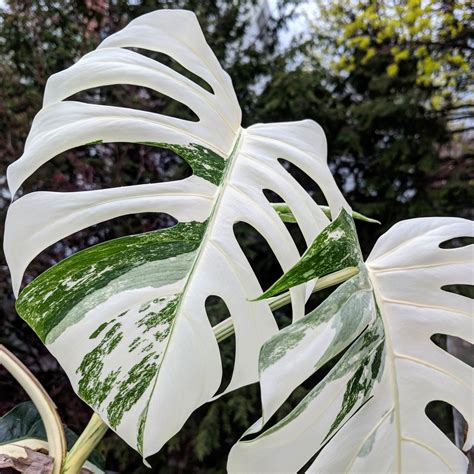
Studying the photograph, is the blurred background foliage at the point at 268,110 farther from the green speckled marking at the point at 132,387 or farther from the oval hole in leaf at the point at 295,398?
the green speckled marking at the point at 132,387

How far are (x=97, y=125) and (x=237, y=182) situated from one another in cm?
12

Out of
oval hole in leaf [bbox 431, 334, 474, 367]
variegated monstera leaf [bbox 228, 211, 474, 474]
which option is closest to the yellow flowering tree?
oval hole in leaf [bbox 431, 334, 474, 367]

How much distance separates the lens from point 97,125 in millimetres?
391

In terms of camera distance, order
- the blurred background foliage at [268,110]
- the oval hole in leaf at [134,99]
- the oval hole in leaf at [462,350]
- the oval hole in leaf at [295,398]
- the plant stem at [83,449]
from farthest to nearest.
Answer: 1. the oval hole in leaf at [134,99]
2. the blurred background foliage at [268,110]
3. the oval hole in leaf at [295,398]
4. the oval hole in leaf at [462,350]
5. the plant stem at [83,449]

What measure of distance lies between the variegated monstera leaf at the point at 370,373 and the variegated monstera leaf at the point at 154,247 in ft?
0.17

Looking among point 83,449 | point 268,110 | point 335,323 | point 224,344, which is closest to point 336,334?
point 335,323

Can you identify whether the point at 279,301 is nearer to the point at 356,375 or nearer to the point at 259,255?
the point at 356,375

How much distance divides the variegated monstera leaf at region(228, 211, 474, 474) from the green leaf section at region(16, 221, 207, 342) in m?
0.08

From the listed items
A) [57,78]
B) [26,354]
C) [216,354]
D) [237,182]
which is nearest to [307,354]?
[216,354]

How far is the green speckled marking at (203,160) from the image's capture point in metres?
0.40

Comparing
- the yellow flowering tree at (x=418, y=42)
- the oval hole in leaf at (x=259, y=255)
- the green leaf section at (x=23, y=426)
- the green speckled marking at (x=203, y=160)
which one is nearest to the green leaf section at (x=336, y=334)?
the green speckled marking at (x=203, y=160)

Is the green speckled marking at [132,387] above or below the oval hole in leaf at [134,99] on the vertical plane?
below

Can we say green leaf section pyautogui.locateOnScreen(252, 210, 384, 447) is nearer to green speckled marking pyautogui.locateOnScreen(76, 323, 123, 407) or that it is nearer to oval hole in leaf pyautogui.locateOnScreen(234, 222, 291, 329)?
green speckled marking pyautogui.locateOnScreen(76, 323, 123, 407)

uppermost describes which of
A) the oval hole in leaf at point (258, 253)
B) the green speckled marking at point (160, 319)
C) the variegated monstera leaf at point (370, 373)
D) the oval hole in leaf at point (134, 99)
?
the oval hole in leaf at point (134, 99)
